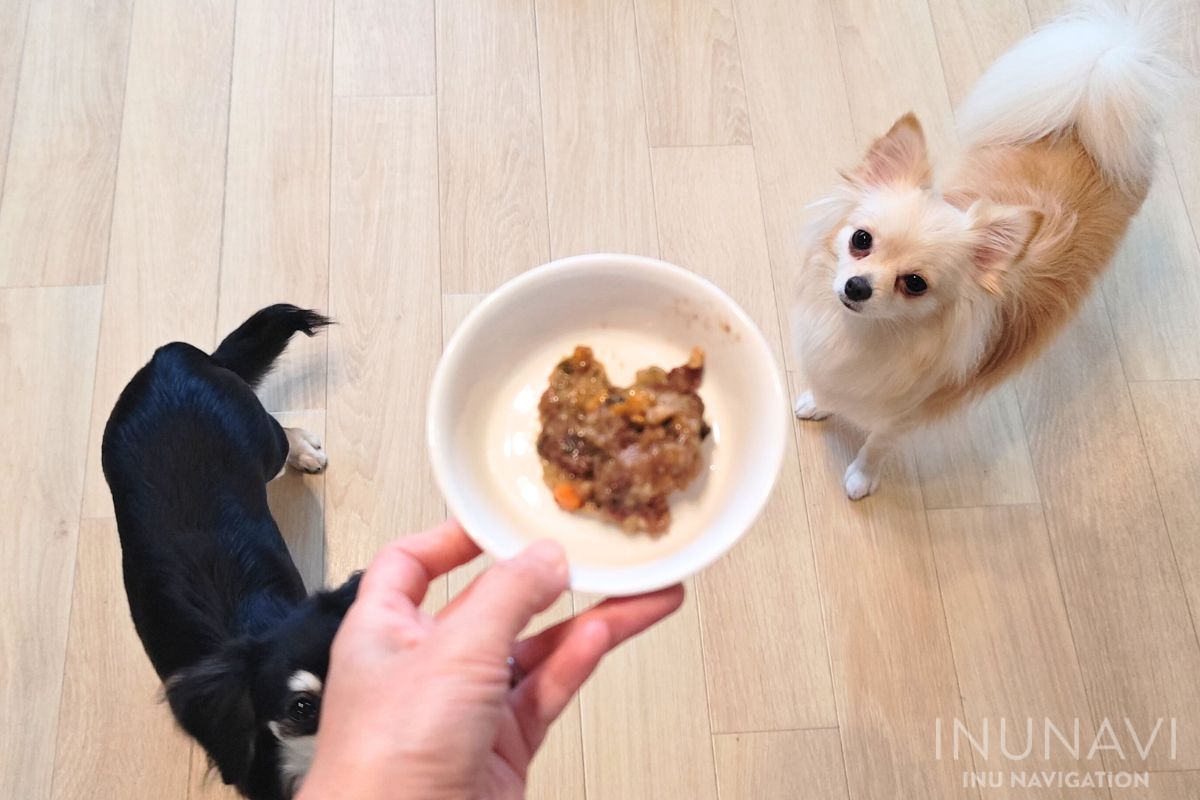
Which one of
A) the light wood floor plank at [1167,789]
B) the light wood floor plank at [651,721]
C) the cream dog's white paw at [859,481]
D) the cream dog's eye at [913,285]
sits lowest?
the light wood floor plank at [1167,789]

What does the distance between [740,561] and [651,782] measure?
0.46 meters

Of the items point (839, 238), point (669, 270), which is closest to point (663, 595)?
point (669, 270)

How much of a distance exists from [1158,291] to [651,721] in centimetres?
155

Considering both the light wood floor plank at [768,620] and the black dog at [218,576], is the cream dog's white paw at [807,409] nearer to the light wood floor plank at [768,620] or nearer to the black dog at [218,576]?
the light wood floor plank at [768,620]

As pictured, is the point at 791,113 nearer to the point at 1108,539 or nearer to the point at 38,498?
the point at 1108,539

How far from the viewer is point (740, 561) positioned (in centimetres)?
173

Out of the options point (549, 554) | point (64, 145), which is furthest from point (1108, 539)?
point (64, 145)

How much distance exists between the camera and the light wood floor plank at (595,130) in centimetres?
199

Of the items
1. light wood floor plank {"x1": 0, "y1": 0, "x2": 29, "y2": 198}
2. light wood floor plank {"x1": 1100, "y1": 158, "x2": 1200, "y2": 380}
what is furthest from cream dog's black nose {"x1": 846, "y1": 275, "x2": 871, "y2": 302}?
light wood floor plank {"x1": 0, "y1": 0, "x2": 29, "y2": 198}

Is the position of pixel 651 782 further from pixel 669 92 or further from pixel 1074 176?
pixel 669 92

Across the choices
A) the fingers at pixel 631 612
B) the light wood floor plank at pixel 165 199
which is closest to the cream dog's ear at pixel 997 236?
the fingers at pixel 631 612

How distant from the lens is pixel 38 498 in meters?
1.74

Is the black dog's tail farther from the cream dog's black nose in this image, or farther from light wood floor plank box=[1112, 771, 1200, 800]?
light wood floor plank box=[1112, 771, 1200, 800]

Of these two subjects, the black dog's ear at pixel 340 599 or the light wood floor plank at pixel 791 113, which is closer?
the black dog's ear at pixel 340 599
